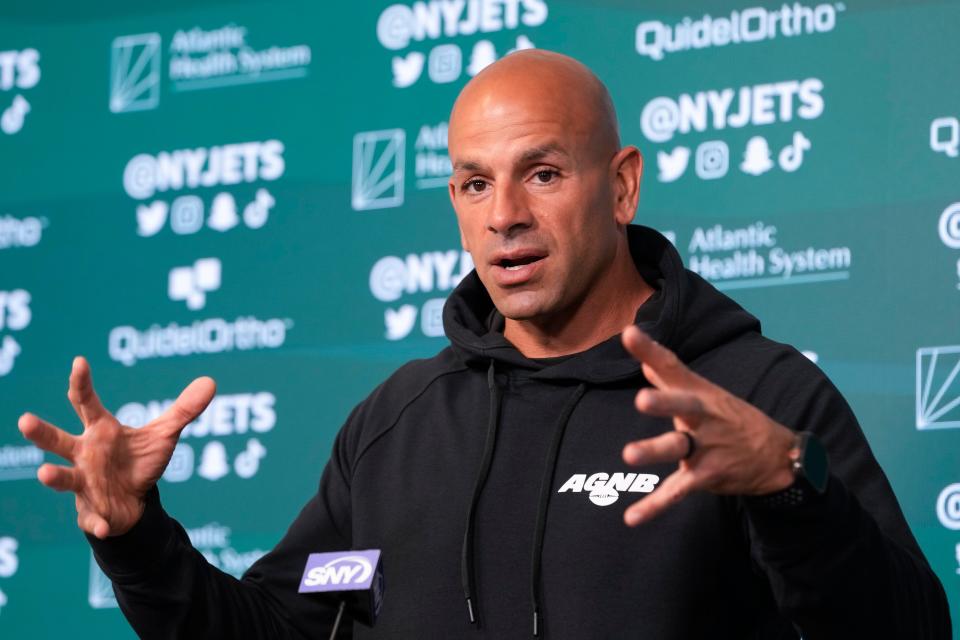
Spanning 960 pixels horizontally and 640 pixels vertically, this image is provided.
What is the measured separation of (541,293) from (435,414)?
0.88 feet

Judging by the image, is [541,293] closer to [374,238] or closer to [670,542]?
[670,542]

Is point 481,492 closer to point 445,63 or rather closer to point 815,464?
point 815,464

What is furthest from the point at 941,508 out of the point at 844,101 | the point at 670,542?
the point at 670,542

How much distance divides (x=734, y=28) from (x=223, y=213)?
1332 mm

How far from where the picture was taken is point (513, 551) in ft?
7.07

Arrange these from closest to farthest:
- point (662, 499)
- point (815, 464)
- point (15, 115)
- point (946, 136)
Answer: point (662, 499), point (815, 464), point (946, 136), point (15, 115)

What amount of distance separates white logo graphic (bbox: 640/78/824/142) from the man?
85 cm

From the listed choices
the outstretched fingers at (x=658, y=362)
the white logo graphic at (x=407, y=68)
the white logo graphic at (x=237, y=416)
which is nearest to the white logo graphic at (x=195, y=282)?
the white logo graphic at (x=237, y=416)

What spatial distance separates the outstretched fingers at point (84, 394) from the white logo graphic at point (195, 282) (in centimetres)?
173

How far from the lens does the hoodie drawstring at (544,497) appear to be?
209 centimetres

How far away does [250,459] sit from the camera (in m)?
3.60

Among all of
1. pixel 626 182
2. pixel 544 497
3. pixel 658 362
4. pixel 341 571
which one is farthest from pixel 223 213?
pixel 658 362

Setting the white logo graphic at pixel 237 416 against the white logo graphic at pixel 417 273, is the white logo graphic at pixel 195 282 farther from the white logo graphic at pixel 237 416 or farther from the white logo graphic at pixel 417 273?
the white logo graphic at pixel 417 273

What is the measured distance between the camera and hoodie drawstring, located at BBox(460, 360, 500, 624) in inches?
84.2
